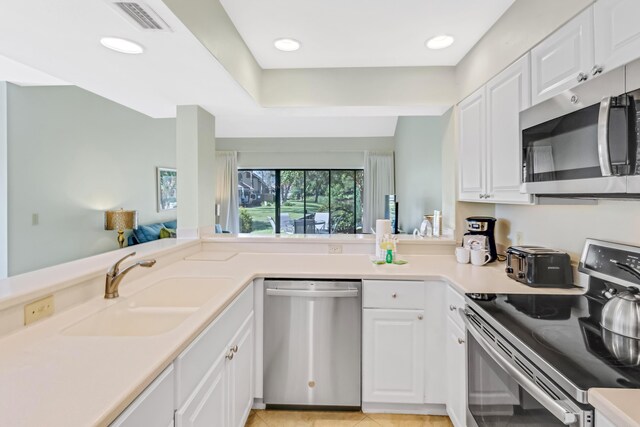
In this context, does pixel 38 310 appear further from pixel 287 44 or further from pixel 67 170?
pixel 67 170

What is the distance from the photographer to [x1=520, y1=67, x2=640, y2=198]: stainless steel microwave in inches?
36.4

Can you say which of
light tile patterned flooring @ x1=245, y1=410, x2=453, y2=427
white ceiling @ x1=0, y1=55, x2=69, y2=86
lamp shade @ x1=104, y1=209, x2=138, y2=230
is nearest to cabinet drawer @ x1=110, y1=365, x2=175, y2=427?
light tile patterned flooring @ x1=245, y1=410, x2=453, y2=427

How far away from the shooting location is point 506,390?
3.82 feet

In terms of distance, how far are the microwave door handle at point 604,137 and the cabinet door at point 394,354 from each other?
126 centimetres

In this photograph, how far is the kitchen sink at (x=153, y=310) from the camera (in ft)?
4.16

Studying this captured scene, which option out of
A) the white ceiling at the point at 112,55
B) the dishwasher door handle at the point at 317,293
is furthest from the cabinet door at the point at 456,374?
the white ceiling at the point at 112,55

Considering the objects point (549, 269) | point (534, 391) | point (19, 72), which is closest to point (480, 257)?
point (549, 269)

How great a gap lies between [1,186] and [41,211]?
0.45 m

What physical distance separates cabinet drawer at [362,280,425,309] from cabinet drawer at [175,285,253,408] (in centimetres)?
76

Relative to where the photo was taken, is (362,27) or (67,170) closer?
(362,27)

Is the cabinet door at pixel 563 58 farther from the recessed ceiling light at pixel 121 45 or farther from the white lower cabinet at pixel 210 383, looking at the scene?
the recessed ceiling light at pixel 121 45

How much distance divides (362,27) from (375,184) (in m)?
4.98

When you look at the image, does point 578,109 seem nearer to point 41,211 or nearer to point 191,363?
point 191,363

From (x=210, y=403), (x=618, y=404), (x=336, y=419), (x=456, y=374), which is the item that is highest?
(x=618, y=404)
